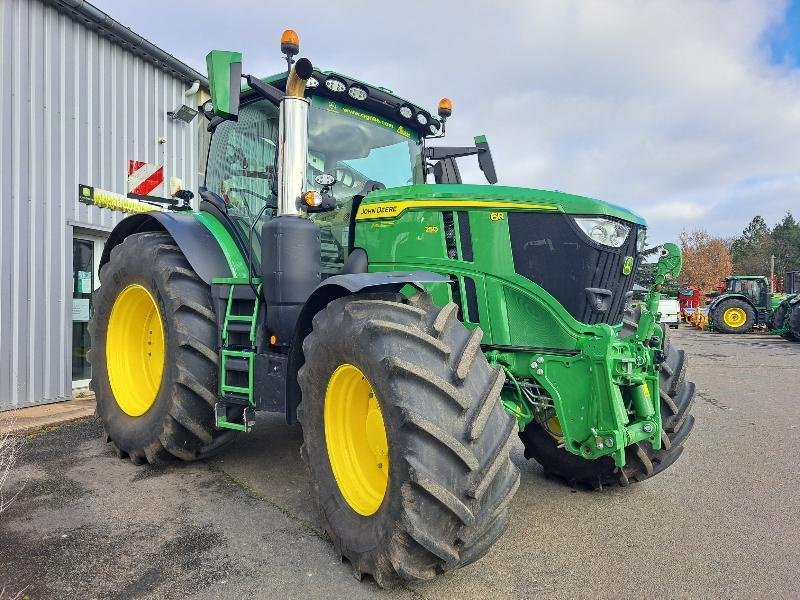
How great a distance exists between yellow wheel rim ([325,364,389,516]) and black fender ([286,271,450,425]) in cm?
42

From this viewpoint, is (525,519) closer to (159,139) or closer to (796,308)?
(159,139)

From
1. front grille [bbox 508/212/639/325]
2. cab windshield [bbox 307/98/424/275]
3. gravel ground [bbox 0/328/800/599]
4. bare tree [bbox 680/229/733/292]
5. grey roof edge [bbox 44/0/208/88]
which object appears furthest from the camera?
bare tree [bbox 680/229/733/292]

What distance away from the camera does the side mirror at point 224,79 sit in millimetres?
3180

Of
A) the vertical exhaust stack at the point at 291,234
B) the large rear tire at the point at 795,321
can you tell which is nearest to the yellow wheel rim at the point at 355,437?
the vertical exhaust stack at the point at 291,234

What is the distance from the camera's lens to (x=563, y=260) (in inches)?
121

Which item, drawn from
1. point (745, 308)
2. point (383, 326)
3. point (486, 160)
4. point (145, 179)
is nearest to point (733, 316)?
point (745, 308)

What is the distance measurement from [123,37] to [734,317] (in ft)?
72.0

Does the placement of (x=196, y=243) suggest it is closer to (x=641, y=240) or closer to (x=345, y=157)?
(x=345, y=157)

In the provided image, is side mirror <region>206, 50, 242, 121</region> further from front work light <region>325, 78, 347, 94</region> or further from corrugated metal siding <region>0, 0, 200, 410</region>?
corrugated metal siding <region>0, 0, 200, 410</region>

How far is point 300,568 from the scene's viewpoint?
106 inches

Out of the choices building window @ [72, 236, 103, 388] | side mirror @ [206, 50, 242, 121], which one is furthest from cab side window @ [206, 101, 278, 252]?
building window @ [72, 236, 103, 388]

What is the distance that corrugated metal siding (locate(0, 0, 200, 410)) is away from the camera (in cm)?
598

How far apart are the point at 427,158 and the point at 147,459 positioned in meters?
3.00

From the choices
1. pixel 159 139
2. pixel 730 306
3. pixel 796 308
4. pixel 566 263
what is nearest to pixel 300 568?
pixel 566 263
